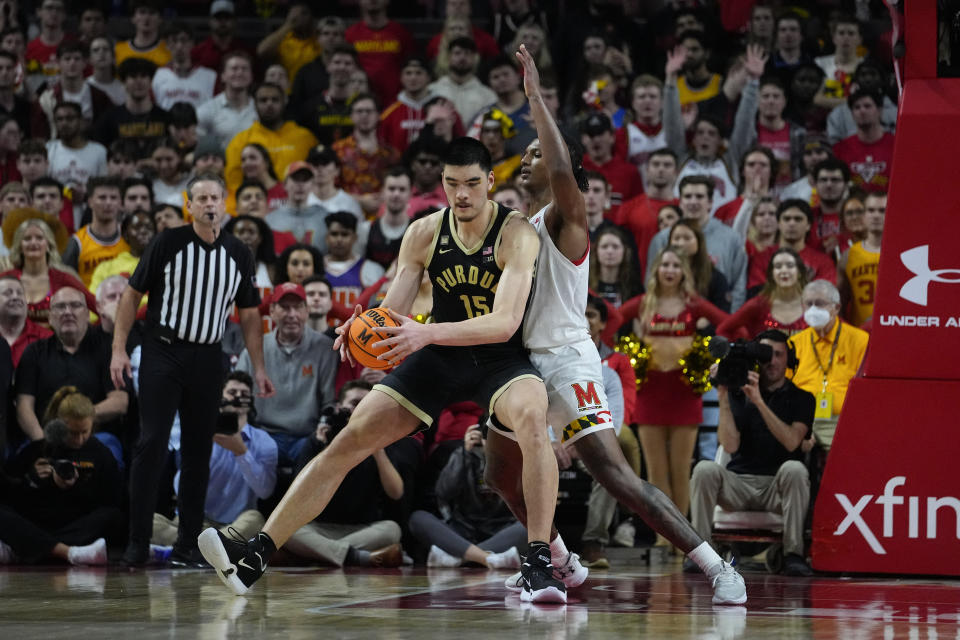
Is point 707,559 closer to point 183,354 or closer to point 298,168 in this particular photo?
point 183,354

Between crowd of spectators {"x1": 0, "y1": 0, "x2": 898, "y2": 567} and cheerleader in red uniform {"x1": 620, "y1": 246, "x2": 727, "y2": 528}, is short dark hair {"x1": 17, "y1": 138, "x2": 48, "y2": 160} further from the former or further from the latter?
cheerleader in red uniform {"x1": 620, "y1": 246, "x2": 727, "y2": 528}

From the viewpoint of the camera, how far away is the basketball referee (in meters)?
7.96

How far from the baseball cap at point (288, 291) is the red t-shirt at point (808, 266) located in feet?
11.3

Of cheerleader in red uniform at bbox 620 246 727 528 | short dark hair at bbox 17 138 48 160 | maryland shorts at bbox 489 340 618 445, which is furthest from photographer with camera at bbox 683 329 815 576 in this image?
short dark hair at bbox 17 138 48 160


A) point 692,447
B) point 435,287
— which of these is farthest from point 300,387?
point 435,287

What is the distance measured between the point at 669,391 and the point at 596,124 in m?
3.14

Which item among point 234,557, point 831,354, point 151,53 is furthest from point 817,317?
point 151,53

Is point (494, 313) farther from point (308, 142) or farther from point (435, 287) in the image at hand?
point (308, 142)

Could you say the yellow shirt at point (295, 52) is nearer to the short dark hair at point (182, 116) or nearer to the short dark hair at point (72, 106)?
the short dark hair at point (182, 116)

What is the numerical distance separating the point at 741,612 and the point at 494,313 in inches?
65.2

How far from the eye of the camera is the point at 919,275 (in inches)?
283

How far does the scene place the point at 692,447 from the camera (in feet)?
30.9

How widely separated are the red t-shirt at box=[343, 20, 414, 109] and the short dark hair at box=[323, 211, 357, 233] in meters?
3.06

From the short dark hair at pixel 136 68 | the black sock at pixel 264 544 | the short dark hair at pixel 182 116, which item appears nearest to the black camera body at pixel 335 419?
the black sock at pixel 264 544
